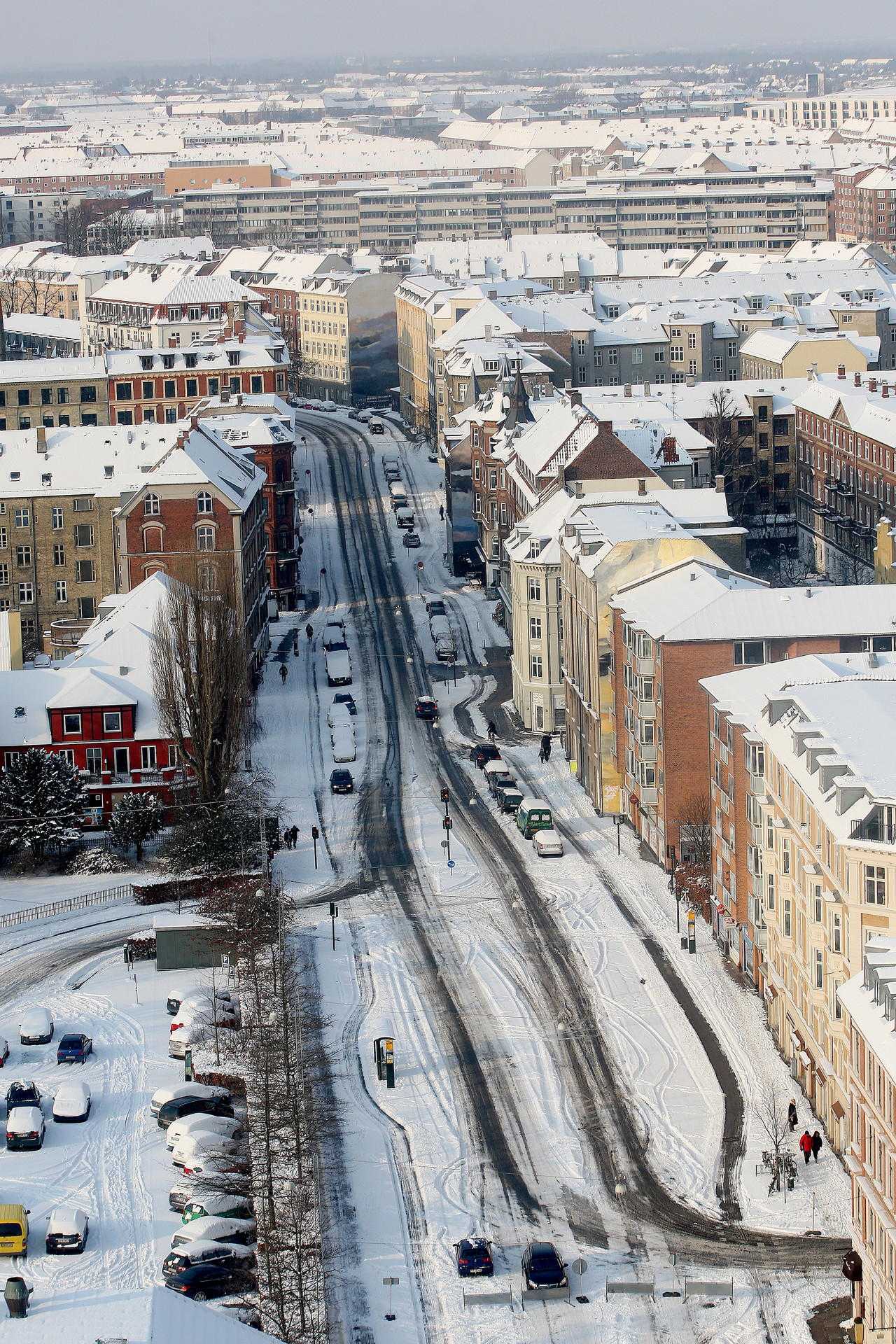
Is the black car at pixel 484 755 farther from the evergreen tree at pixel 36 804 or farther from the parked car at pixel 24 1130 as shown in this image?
the parked car at pixel 24 1130

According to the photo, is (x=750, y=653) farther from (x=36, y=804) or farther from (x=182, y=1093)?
(x=36, y=804)

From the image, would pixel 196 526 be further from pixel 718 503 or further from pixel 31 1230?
pixel 31 1230

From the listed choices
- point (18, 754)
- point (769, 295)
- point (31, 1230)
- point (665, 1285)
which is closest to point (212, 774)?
point (18, 754)

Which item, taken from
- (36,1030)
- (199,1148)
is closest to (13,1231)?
(199,1148)

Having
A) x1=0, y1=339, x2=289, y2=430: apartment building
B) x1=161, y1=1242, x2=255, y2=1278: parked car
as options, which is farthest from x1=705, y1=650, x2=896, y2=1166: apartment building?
x1=0, y1=339, x2=289, y2=430: apartment building

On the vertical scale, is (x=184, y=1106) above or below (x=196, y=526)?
A: below

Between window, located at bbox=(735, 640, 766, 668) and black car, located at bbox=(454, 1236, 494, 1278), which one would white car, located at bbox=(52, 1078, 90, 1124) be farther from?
window, located at bbox=(735, 640, 766, 668)
